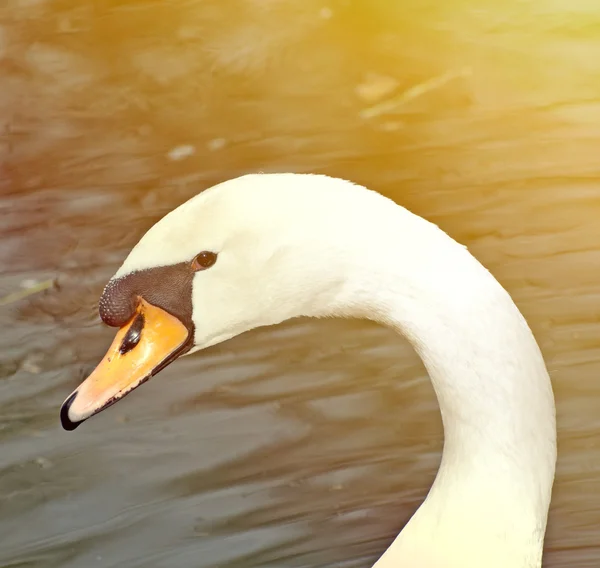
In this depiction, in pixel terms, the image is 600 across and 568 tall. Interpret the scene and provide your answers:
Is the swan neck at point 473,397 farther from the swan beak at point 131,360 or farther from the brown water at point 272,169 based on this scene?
the brown water at point 272,169

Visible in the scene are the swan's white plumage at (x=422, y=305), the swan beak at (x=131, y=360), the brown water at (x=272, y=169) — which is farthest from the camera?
the brown water at (x=272, y=169)

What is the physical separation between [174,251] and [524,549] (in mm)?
502

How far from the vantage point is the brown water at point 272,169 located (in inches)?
72.0

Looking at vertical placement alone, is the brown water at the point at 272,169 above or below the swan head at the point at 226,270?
below

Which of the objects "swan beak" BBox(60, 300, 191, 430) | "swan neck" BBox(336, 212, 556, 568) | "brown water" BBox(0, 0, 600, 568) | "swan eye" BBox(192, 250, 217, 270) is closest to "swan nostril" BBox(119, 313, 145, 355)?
"swan beak" BBox(60, 300, 191, 430)

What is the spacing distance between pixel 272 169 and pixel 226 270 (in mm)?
1321

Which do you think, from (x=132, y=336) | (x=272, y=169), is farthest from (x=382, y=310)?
(x=272, y=169)

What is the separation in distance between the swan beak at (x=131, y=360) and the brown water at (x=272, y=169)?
73cm

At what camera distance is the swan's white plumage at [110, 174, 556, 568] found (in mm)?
980

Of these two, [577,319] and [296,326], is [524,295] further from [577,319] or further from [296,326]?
[296,326]

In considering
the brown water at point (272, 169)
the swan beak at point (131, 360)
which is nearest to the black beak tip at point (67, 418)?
the swan beak at point (131, 360)

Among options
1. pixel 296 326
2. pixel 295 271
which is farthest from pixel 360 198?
pixel 296 326

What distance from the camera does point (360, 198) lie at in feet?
3.21

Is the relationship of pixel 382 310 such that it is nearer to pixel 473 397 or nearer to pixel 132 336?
pixel 473 397
